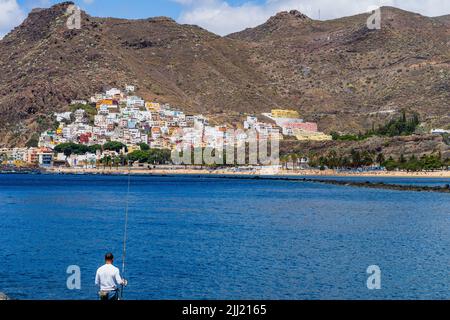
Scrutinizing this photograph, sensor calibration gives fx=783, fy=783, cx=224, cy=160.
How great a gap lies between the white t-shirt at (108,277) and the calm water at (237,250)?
7423 millimetres

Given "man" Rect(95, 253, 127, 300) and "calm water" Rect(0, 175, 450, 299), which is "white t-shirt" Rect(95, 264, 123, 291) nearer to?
"man" Rect(95, 253, 127, 300)

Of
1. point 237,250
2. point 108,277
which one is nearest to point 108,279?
point 108,277

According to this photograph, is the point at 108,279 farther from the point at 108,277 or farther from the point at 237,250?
the point at 237,250

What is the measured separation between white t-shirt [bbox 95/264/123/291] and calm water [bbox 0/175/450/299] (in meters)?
7.42

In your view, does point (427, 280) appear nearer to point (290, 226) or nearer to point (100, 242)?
point (100, 242)

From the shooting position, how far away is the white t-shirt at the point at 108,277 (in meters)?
19.9

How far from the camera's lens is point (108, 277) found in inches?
789

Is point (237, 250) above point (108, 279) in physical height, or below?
below

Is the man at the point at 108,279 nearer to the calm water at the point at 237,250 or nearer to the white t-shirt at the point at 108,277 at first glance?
the white t-shirt at the point at 108,277

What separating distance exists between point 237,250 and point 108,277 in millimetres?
21041

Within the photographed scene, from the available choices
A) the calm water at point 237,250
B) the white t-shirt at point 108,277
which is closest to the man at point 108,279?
the white t-shirt at point 108,277

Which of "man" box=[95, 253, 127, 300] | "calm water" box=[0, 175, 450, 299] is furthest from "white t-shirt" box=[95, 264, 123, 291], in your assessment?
"calm water" box=[0, 175, 450, 299]

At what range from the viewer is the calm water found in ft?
95.8
